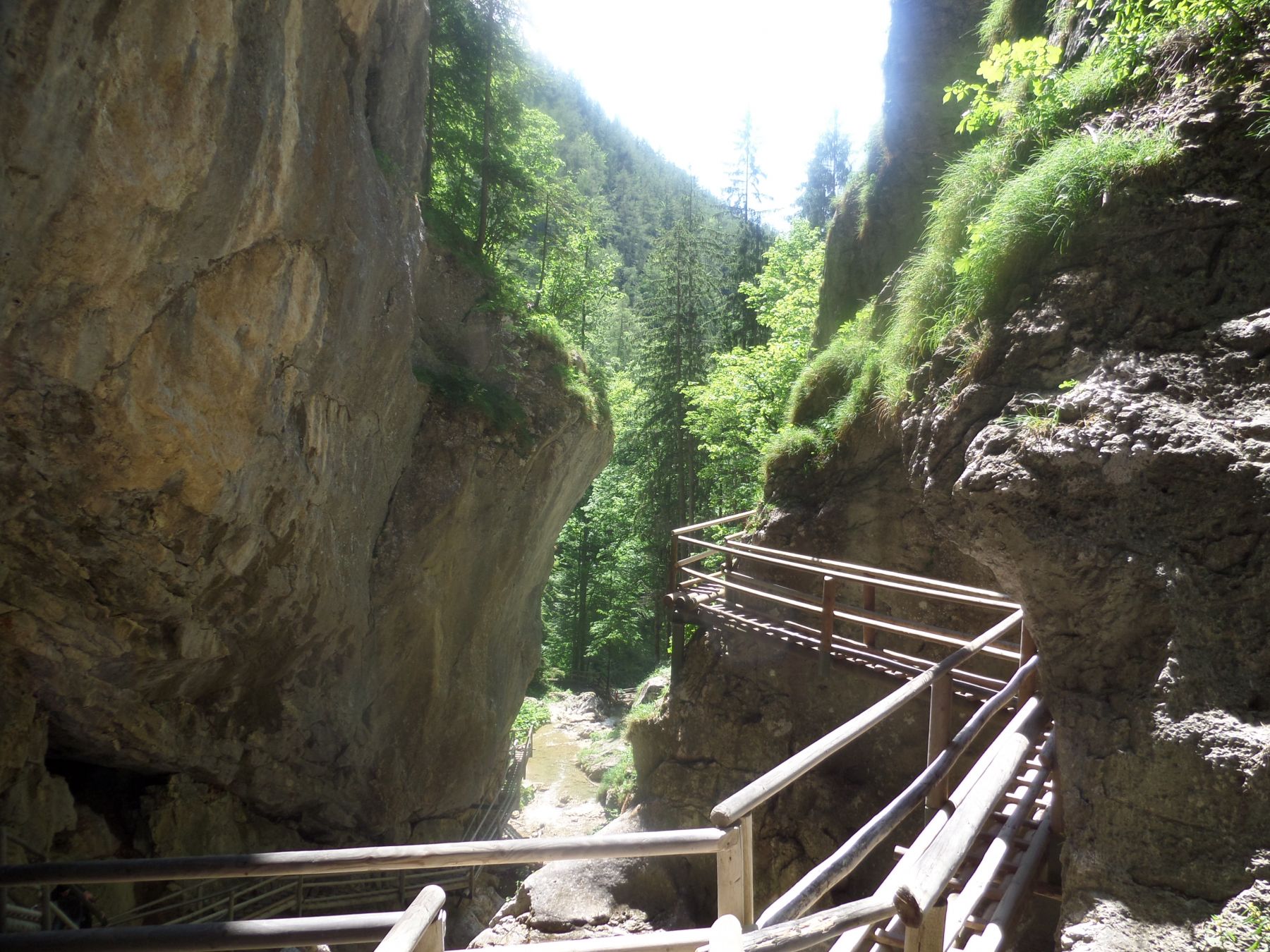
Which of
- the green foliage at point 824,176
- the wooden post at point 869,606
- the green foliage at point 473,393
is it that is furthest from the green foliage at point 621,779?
the green foliage at point 824,176

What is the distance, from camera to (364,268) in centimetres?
809

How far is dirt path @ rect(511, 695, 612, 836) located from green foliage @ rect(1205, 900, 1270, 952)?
44.8 feet

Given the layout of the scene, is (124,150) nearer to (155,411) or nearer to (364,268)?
(155,411)

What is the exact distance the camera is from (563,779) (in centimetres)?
1986

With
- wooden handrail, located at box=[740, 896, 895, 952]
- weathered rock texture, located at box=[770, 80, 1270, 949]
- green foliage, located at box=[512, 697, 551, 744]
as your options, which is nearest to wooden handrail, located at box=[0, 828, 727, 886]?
wooden handrail, located at box=[740, 896, 895, 952]

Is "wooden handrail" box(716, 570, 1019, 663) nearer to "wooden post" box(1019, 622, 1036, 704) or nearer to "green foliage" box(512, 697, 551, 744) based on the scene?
"wooden post" box(1019, 622, 1036, 704)

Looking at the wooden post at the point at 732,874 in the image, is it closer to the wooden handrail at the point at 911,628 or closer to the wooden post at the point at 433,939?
the wooden post at the point at 433,939

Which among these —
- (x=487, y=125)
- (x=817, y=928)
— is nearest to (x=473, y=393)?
(x=487, y=125)

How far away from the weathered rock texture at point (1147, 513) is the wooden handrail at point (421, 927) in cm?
242

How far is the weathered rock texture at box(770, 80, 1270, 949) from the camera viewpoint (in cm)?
293

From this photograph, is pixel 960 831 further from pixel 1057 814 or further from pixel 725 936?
pixel 1057 814

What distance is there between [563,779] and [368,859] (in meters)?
18.5

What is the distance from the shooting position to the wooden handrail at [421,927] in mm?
1903

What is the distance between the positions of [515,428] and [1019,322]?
8.51 metres
